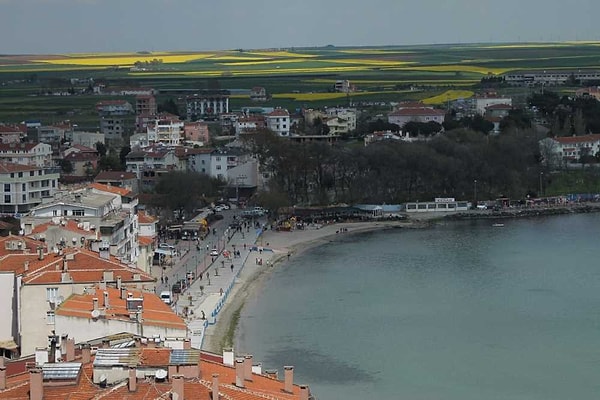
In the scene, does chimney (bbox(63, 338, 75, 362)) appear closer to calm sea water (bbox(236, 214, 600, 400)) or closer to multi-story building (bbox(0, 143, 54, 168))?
calm sea water (bbox(236, 214, 600, 400))

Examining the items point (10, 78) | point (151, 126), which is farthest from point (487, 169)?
point (10, 78)

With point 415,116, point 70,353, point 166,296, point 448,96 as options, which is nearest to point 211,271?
point 166,296

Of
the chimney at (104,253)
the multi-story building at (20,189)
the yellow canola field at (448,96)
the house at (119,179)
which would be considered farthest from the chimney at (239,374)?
the yellow canola field at (448,96)

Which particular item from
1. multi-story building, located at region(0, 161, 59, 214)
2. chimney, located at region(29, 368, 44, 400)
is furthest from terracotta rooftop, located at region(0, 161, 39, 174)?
chimney, located at region(29, 368, 44, 400)

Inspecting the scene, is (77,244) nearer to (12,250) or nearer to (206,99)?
(12,250)

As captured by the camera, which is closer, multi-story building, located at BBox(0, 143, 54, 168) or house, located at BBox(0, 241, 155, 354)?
Result: house, located at BBox(0, 241, 155, 354)

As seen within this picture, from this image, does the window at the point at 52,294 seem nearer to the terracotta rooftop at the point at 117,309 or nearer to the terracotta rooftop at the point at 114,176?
the terracotta rooftop at the point at 117,309

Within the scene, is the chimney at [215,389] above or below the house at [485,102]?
below
